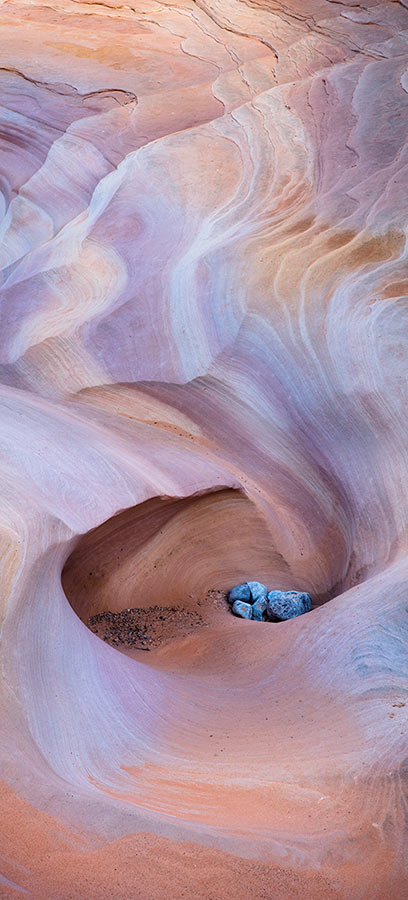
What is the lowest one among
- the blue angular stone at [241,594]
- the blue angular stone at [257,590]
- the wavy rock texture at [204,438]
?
the blue angular stone at [241,594]

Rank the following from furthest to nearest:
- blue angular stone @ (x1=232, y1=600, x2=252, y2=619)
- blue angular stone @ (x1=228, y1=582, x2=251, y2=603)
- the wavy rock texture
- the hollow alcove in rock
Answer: blue angular stone @ (x1=228, y1=582, x2=251, y2=603)
blue angular stone @ (x1=232, y1=600, x2=252, y2=619)
the hollow alcove in rock
the wavy rock texture

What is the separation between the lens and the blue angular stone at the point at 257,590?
162 inches

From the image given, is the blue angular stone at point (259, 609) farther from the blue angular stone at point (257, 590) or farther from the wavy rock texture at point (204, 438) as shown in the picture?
the wavy rock texture at point (204, 438)

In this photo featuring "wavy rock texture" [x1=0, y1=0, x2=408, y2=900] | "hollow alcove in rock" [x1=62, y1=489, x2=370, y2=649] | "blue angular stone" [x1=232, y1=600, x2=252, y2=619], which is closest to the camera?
"wavy rock texture" [x1=0, y1=0, x2=408, y2=900]

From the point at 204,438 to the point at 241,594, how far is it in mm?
970

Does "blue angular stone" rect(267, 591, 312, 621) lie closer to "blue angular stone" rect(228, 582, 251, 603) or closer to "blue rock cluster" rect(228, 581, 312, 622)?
"blue rock cluster" rect(228, 581, 312, 622)

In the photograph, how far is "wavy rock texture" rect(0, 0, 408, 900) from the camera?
2.35 m

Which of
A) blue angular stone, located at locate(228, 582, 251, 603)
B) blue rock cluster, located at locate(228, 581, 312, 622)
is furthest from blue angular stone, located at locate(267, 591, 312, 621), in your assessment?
blue angular stone, located at locate(228, 582, 251, 603)

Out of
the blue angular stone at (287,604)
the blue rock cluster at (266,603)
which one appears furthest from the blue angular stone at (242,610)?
the blue angular stone at (287,604)

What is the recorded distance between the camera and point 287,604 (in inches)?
159

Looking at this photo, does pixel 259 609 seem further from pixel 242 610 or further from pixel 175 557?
pixel 175 557

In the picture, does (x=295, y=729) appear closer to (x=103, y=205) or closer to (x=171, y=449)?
(x=171, y=449)

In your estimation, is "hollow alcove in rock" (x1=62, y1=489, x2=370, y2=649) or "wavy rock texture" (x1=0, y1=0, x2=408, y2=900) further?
"hollow alcove in rock" (x1=62, y1=489, x2=370, y2=649)

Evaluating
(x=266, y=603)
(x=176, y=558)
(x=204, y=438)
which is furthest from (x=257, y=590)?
(x=204, y=438)
